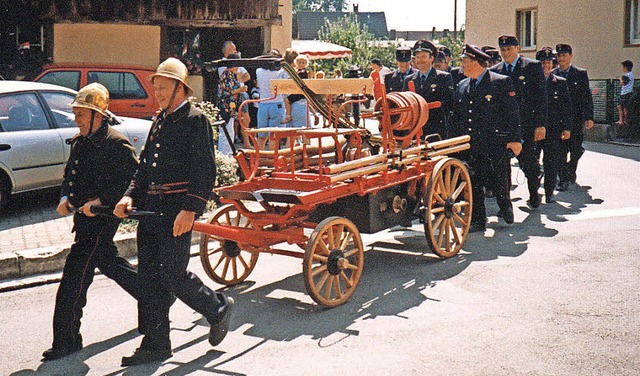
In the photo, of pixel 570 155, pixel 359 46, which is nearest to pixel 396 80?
pixel 570 155

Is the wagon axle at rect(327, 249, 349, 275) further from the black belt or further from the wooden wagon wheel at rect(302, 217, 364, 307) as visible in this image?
the black belt

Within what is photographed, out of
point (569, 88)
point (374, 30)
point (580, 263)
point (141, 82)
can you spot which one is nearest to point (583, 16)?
point (569, 88)

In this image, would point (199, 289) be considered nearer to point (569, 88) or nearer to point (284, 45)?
point (569, 88)

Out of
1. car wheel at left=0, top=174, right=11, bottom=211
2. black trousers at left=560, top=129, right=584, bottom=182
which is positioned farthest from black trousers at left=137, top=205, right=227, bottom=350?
black trousers at left=560, top=129, right=584, bottom=182

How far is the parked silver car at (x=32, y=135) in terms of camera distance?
9.38 m

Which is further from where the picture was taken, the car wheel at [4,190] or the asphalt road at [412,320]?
the car wheel at [4,190]

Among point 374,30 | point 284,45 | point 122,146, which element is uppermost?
point 374,30

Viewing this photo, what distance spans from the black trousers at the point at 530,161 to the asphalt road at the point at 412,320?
1679 millimetres

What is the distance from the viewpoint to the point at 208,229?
246 inches

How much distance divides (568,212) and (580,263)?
2.53 meters

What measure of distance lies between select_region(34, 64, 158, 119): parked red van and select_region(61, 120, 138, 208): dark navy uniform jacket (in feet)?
24.5

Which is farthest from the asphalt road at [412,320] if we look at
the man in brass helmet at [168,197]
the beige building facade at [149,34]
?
Result: the beige building facade at [149,34]

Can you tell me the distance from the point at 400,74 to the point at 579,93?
9.82ft

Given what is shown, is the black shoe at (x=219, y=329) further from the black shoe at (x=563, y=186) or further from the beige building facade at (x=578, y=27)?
the beige building facade at (x=578, y=27)
